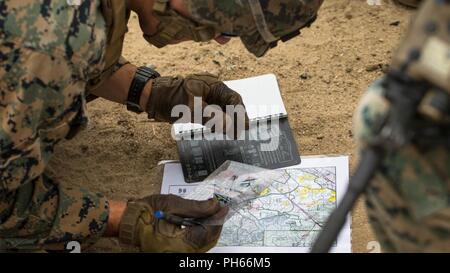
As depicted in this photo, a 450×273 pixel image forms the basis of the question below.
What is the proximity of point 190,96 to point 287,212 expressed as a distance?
0.50 meters

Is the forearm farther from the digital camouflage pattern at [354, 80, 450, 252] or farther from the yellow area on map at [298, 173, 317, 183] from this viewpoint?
the digital camouflage pattern at [354, 80, 450, 252]

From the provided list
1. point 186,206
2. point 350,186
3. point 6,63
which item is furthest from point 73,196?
point 350,186

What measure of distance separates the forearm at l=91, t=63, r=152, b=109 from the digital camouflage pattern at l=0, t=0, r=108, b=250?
405mm

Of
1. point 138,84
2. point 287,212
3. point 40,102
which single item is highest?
point 40,102

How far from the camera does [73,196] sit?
2.08 metres

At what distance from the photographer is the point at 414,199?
1.25 m

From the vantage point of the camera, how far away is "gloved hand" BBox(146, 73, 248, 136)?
2371mm

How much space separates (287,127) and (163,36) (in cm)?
66

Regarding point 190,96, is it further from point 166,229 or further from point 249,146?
point 166,229

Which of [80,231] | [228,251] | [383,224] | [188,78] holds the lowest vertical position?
[228,251]

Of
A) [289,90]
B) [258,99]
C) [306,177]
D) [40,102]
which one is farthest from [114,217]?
[289,90]

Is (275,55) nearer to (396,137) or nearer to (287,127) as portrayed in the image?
(287,127)

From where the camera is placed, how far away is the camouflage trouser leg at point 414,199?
1.21 meters

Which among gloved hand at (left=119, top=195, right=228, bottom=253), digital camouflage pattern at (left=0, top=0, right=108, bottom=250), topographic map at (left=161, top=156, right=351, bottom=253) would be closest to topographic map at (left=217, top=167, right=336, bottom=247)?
topographic map at (left=161, top=156, right=351, bottom=253)
